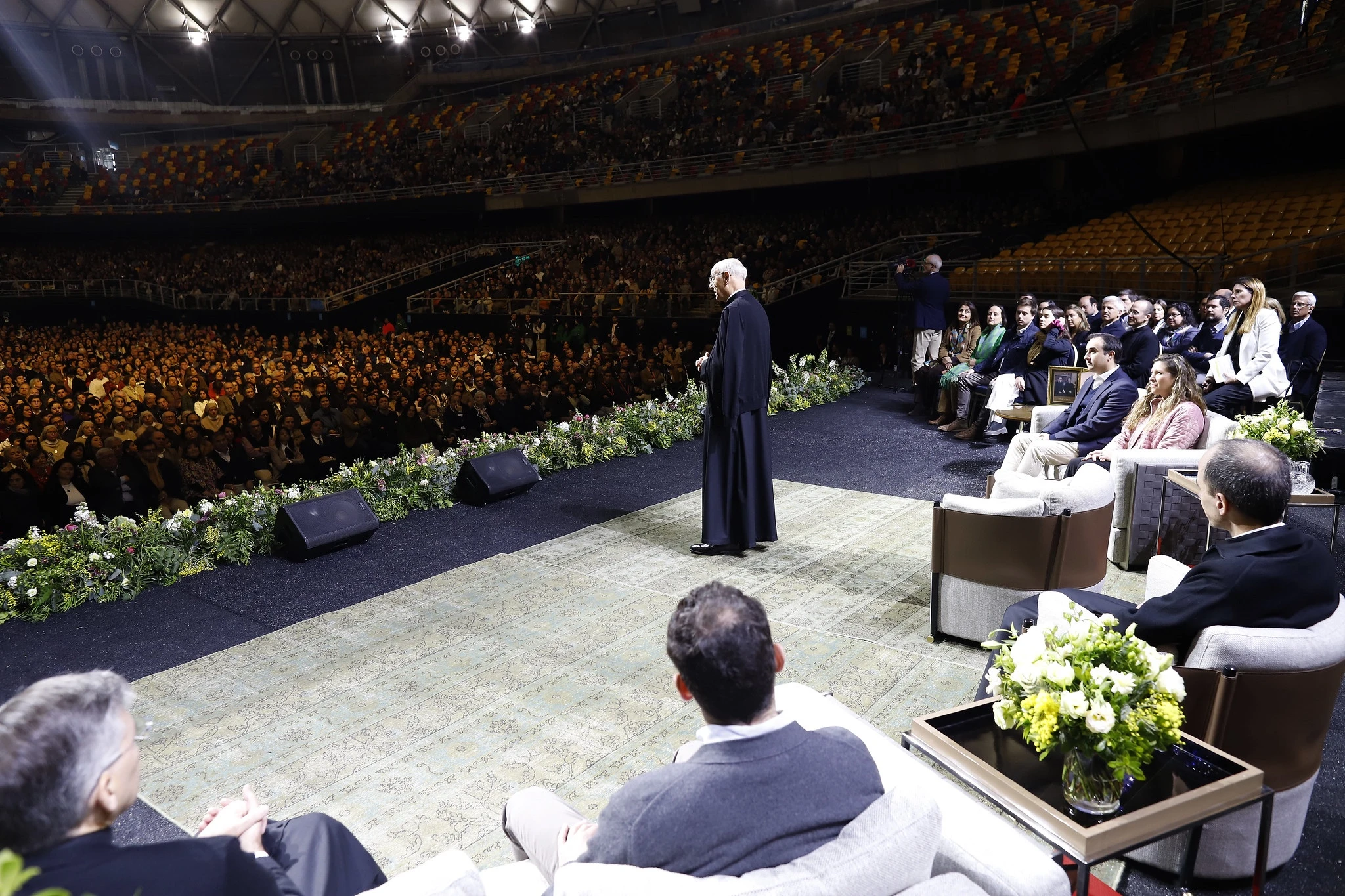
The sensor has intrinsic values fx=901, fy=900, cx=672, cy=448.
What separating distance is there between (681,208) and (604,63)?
8.17m

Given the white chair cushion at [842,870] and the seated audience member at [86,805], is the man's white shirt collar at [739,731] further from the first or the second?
the seated audience member at [86,805]

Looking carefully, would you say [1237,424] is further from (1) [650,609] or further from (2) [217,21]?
(2) [217,21]

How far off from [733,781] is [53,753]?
1.08 m

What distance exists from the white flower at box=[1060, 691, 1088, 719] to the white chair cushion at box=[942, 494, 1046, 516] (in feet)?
6.83

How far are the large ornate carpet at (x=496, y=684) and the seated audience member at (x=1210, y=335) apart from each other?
402 cm

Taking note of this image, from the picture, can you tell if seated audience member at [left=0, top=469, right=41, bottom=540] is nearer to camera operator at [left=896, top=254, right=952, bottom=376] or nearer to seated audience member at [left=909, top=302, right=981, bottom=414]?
seated audience member at [left=909, top=302, right=981, bottom=414]

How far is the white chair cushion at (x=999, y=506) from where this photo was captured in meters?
3.93

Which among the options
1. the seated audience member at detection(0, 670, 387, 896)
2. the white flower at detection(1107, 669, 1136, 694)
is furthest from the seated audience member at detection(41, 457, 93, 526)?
the white flower at detection(1107, 669, 1136, 694)

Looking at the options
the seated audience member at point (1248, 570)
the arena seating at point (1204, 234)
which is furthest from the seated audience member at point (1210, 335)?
the seated audience member at point (1248, 570)

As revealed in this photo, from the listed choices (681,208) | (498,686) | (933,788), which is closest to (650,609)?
(498,686)

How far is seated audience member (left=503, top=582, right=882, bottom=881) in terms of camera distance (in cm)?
147

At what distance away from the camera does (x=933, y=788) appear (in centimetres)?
197

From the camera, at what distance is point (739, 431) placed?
5387mm

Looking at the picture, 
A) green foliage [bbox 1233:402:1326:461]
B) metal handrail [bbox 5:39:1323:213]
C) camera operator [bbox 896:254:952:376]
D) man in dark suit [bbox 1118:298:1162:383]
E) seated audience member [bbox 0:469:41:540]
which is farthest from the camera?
metal handrail [bbox 5:39:1323:213]
